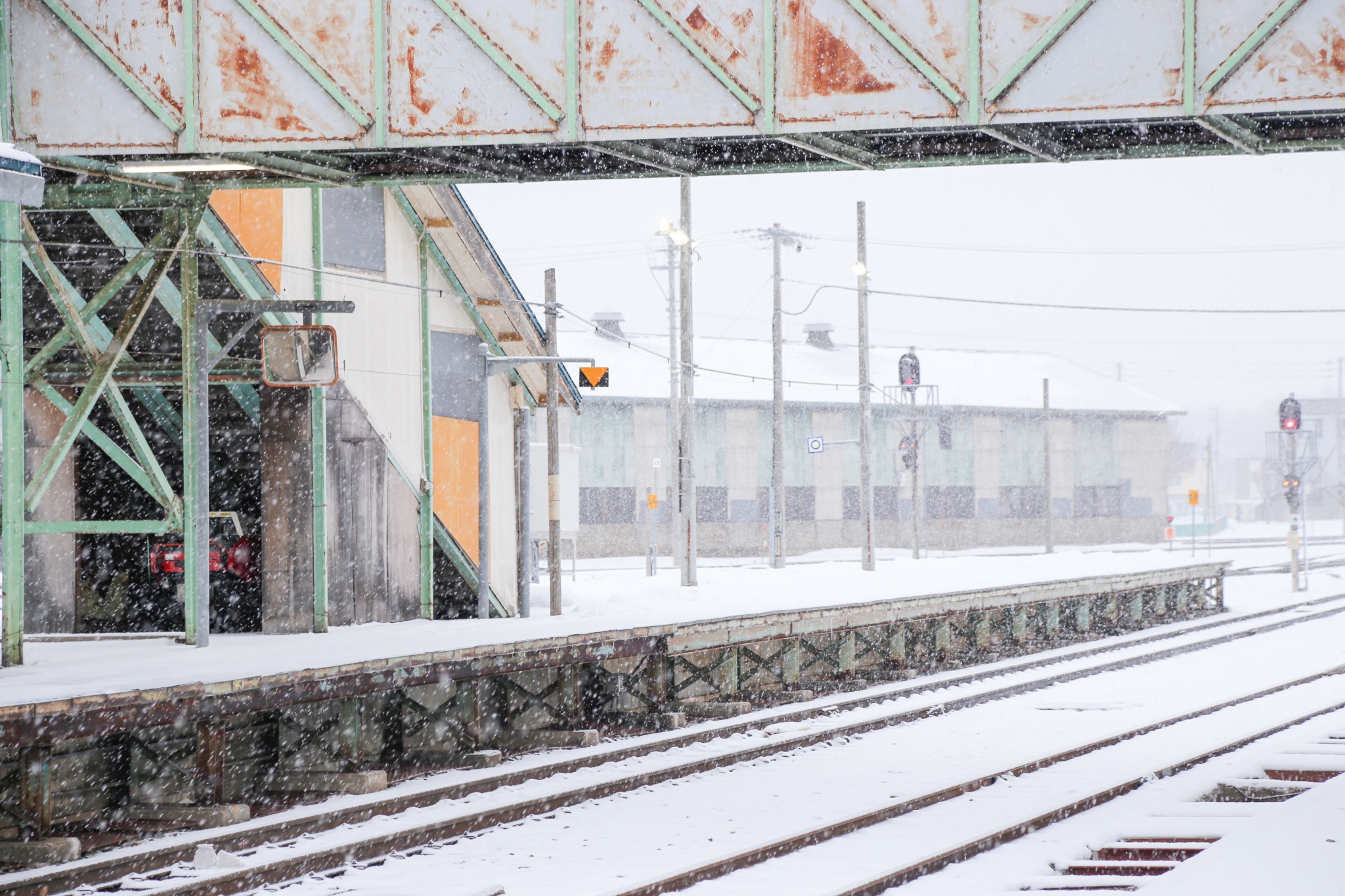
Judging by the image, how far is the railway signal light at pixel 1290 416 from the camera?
113ft

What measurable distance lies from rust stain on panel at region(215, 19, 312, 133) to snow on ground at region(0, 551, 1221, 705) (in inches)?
154

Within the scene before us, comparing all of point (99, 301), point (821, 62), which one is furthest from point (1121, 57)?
point (99, 301)

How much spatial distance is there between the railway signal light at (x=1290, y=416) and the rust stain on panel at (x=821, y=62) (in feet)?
88.1

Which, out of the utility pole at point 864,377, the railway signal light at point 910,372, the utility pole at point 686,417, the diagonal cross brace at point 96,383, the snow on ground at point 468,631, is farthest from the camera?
the railway signal light at point 910,372

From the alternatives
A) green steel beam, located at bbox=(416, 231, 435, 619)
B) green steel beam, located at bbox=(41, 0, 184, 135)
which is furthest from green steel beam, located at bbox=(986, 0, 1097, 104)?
green steel beam, located at bbox=(416, 231, 435, 619)

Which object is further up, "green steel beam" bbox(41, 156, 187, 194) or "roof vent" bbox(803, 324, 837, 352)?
"roof vent" bbox(803, 324, 837, 352)

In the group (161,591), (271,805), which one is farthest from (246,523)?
(271,805)

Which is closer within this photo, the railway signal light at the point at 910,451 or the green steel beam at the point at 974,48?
the green steel beam at the point at 974,48

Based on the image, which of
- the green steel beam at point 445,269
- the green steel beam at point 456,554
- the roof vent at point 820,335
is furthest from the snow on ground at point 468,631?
the roof vent at point 820,335

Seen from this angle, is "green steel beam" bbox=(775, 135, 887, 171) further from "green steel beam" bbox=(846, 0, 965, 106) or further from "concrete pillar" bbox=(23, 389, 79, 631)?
"concrete pillar" bbox=(23, 389, 79, 631)

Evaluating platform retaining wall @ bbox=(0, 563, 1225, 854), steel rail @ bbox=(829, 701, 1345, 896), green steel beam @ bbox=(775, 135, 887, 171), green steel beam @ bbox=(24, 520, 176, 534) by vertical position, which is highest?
green steel beam @ bbox=(775, 135, 887, 171)

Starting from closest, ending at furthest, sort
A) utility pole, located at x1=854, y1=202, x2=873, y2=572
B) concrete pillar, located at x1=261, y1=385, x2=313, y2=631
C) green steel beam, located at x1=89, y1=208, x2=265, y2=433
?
1. green steel beam, located at x1=89, y1=208, x2=265, y2=433
2. concrete pillar, located at x1=261, y1=385, x2=313, y2=631
3. utility pole, located at x1=854, y1=202, x2=873, y2=572

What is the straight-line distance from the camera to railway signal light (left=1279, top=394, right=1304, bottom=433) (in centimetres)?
3438

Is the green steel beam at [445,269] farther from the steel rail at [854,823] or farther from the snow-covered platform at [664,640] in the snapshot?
the steel rail at [854,823]
